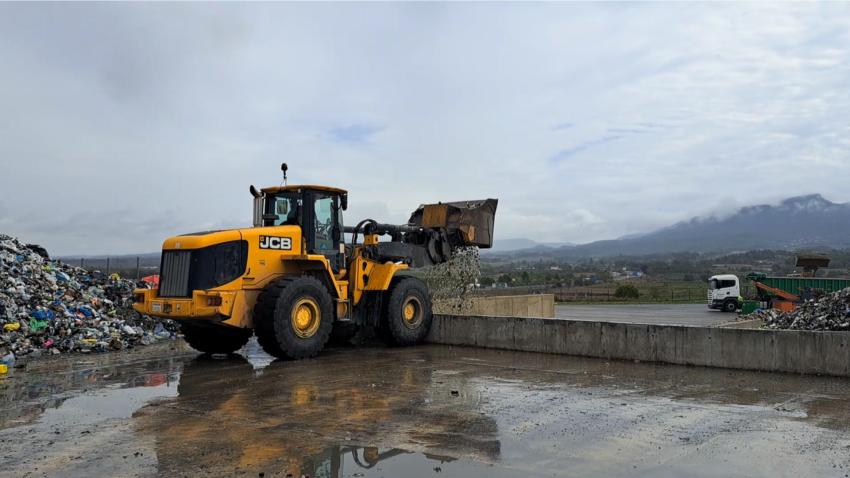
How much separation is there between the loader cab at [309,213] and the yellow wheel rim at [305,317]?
3.52ft

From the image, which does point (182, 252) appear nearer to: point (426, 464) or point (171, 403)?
point (171, 403)

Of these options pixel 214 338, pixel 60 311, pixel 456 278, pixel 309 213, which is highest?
pixel 309 213

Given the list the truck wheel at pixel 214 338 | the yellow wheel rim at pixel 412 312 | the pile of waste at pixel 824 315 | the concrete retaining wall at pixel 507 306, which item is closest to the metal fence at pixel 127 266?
the truck wheel at pixel 214 338

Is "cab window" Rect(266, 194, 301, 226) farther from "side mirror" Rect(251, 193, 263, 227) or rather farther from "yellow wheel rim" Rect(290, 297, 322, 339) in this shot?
"yellow wheel rim" Rect(290, 297, 322, 339)

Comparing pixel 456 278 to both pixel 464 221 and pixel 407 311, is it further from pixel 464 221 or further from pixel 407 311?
pixel 407 311

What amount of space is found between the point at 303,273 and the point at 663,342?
19.5ft

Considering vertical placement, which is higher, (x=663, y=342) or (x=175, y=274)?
(x=175, y=274)

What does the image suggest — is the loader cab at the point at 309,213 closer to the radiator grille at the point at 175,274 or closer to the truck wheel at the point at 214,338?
the radiator grille at the point at 175,274

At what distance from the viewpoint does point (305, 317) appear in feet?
36.2

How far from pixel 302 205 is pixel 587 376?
5400 millimetres

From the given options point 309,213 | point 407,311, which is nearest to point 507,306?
point 407,311

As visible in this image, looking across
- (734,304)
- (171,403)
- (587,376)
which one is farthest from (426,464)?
(734,304)

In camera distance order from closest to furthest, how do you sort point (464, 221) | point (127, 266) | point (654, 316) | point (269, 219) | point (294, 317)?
point (294, 317)
point (269, 219)
point (464, 221)
point (127, 266)
point (654, 316)

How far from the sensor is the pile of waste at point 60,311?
1212 centimetres
